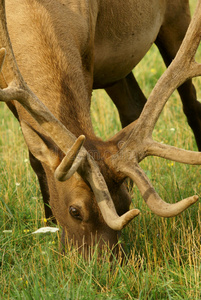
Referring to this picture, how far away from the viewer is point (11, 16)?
13.6 feet

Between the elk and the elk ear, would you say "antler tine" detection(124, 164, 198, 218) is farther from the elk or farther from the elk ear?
the elk ear

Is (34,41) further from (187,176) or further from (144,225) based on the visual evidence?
(187,176)

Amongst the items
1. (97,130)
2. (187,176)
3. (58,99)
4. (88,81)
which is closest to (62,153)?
(58,99)

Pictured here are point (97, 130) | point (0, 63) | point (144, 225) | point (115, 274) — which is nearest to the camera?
point (0, 63)

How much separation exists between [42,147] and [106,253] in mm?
705

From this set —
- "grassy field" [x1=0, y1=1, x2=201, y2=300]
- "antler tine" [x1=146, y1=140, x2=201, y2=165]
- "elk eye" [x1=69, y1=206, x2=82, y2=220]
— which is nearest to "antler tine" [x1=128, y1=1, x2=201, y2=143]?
"antler tine" [x1=146, y1=140, x2=201, y2=165]

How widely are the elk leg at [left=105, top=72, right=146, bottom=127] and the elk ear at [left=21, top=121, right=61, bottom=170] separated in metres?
2.56

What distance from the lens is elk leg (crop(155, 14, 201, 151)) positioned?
6023 mm

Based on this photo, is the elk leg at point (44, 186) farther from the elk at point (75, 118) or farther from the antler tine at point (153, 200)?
the antler tine at point (153, 200)

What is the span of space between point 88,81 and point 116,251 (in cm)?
131

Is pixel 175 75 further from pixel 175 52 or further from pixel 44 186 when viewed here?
pixel 175 52

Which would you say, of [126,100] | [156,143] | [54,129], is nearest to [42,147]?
[54,129]

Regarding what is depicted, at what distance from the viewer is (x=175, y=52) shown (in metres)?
6.03

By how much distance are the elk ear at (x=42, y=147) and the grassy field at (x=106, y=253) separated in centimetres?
54
